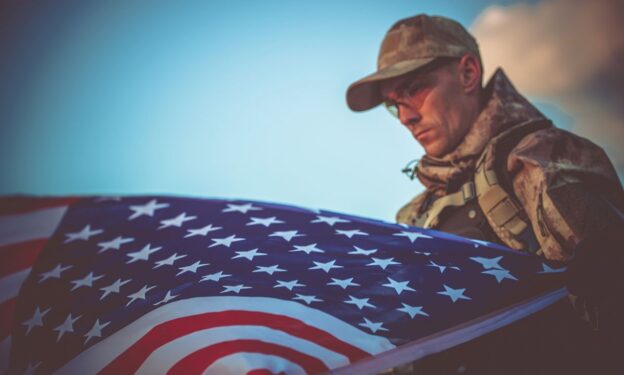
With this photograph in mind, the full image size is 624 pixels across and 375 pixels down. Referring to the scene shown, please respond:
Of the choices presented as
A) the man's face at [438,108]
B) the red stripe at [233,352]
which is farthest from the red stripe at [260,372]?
the man's face at [438,108]

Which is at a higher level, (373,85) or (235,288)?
(373,85)

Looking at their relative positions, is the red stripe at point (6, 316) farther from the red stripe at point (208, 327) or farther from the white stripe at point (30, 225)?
the red stripe at point (208, 327)

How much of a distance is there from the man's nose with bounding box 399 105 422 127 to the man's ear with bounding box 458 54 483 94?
487 mm

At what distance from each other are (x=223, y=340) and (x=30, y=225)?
175 cm

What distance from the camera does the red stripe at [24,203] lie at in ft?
7.88

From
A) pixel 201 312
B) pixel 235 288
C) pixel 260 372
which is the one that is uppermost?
pixel 235 288

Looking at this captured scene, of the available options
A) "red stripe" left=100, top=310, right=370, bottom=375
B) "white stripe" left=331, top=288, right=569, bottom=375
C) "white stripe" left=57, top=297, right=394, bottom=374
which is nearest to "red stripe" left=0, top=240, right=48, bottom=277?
"white stripe" left=57, top=297, right=394, bottom=374

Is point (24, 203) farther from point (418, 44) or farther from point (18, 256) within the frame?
point (418, 44)

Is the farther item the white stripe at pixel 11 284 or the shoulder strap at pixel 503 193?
the shoulder strap at pixel 503 193

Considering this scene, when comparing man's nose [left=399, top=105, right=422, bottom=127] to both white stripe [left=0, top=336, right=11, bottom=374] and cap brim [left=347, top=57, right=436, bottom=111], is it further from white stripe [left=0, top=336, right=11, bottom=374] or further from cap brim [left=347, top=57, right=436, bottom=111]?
white stripe [left=0, top=336, right=11, bottom=374]

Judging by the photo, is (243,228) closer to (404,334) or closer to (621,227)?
(404,334)

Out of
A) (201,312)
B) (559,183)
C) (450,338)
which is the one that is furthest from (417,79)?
(201,312)

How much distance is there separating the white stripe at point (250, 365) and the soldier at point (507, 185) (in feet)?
4.57

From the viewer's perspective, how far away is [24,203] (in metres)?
2.46
